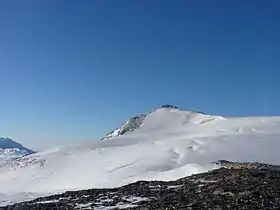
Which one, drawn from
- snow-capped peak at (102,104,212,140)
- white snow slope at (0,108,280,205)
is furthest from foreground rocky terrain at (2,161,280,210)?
snow-capped peak at (102,104,212,140)

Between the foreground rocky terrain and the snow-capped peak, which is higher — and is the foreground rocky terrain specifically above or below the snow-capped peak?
below

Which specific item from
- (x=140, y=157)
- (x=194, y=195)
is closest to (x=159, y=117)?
(x=140, y=157)

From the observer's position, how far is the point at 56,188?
118 ft

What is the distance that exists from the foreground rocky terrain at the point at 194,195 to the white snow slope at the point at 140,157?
19.4 feet

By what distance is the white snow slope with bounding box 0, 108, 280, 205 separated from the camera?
35031 millimetres

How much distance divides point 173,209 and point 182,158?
20340mm

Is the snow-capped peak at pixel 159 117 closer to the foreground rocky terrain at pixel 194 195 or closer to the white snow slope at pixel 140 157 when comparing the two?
the white snow slope at pixel 140 157

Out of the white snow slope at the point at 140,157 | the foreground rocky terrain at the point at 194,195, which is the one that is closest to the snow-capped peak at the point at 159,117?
the white snow slope at the point at 140,157

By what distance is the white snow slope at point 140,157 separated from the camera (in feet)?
115

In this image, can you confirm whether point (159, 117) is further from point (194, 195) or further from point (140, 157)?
point (194, 195)

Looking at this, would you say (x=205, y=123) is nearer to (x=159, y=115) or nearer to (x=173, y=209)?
(x=159, y=115)

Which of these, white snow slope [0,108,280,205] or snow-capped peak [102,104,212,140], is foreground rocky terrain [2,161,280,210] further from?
snow-capped peak [102,104,212,140]

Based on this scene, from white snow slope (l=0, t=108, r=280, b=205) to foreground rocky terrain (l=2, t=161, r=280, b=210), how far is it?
5.92 m

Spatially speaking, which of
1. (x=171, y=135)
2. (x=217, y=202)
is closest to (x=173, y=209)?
(x=217, y=202)
